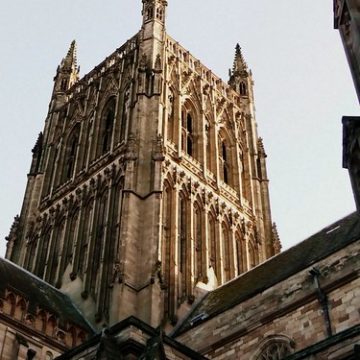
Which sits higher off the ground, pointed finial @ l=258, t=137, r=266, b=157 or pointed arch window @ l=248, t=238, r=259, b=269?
pointed finial @ l=258, t=137, r=266, b=157

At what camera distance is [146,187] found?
30312 millimetres

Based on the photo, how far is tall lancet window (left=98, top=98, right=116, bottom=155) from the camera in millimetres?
35812

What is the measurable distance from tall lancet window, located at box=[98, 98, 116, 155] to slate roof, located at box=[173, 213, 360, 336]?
10.9m

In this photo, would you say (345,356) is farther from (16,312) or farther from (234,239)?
(234,239)

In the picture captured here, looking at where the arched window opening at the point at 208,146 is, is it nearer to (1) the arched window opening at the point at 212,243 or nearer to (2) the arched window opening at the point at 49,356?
(1) the arched window opening at the point at 212,243

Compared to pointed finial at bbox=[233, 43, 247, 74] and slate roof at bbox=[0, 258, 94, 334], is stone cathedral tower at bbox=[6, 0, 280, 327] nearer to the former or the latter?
slate roof at bbox=[0, 258, 94, 334]

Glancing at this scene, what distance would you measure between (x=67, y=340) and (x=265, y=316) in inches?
297

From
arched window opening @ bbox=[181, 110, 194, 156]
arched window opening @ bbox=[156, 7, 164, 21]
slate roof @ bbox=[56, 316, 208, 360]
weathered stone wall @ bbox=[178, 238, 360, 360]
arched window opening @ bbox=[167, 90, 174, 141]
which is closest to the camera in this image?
slate roof @ bbox=[56, 316, 208, 360]

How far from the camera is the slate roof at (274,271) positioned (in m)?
23.6

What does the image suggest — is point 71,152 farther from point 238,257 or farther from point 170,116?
point 238,257

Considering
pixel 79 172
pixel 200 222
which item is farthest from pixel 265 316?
pixel 79 172

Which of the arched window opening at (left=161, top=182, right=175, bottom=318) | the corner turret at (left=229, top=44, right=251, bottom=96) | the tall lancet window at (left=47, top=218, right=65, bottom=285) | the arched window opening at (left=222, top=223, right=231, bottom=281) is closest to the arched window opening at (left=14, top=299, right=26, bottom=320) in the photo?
the arched window opening at (left=161, top=182, right=175, bottom=318)

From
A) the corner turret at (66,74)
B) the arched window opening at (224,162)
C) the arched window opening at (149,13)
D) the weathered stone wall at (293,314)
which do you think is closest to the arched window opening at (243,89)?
the arched window opening at (224,162)

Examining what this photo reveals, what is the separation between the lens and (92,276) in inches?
1148
